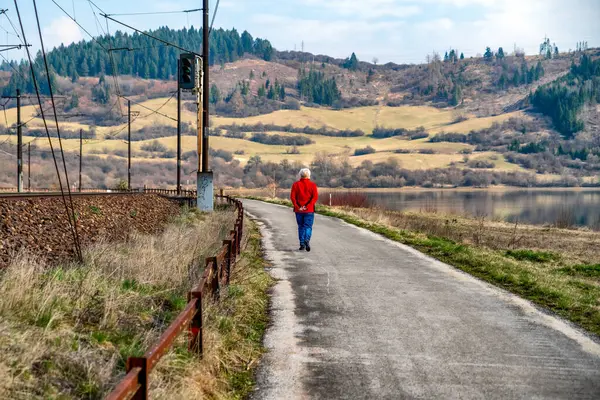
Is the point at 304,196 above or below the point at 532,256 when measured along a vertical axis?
above

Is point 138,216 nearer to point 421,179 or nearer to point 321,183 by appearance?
point 321,183

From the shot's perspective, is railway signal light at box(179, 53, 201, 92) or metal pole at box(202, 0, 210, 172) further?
metal pole at box(202, 0, 210, 172)

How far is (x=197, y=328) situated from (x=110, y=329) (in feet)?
3.22

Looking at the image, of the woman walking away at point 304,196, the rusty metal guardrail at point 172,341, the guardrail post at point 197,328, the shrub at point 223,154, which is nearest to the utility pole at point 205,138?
the woman walking away at point 304,196

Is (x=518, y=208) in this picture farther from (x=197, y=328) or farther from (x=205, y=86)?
(x=197, y=328)

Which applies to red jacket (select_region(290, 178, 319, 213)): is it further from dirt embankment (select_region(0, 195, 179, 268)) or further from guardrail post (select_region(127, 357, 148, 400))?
guardrail post (select_region(127, 357, 148, 400))

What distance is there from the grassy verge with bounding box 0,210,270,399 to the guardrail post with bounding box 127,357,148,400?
0.75 m

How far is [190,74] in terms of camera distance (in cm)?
2108

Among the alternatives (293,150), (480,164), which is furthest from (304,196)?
(293,150)

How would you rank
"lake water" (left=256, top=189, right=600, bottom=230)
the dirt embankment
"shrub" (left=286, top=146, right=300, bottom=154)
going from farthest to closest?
1. "shrub" (left=286, top=146, right=300, bottom=154)
2. "lake water" (left=256, top=189, right=600, bottom=230)
3. the dirt embankment

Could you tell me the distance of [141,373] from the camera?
4430mm

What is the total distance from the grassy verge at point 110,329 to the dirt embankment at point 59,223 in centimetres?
234

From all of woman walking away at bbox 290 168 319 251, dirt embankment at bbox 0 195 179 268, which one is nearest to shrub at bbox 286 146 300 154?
dirt embankment at bbox 0 195 179 268

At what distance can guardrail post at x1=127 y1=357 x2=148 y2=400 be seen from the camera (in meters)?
4.41
